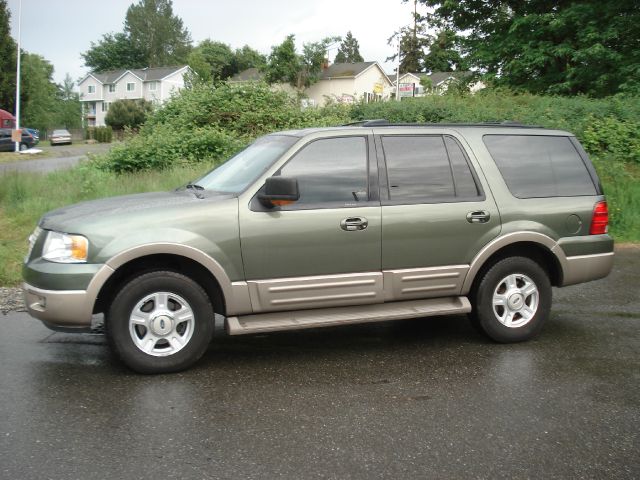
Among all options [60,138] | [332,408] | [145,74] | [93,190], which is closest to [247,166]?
[332,408]

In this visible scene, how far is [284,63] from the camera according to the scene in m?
58.3

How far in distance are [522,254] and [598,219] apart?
0.77 metres

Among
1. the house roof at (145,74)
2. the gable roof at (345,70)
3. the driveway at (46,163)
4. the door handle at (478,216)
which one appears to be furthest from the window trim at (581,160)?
the house roof at (145,74)

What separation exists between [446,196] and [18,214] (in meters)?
7.57

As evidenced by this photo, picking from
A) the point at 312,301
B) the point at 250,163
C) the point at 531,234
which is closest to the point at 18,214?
the point at 250,163

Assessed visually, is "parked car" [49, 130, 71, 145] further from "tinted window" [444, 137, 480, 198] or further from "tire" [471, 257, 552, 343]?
"tire" [471, 257, 552, 343]

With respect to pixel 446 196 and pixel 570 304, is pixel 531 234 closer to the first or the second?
pixel 446 196

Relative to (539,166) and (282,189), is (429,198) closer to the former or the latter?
(539,166)

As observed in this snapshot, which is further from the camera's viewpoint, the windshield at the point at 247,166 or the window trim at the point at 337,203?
the windshield at the point at 247,166

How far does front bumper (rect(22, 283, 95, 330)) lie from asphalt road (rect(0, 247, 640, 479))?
1.46 ft

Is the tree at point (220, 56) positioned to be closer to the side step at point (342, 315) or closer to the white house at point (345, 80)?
the white house at point (345, 80)

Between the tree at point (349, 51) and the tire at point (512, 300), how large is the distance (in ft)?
433

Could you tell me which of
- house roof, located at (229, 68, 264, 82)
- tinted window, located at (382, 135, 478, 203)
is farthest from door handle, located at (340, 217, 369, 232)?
house roof, located at (229, 68, 264, 82)

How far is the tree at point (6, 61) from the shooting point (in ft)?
180
